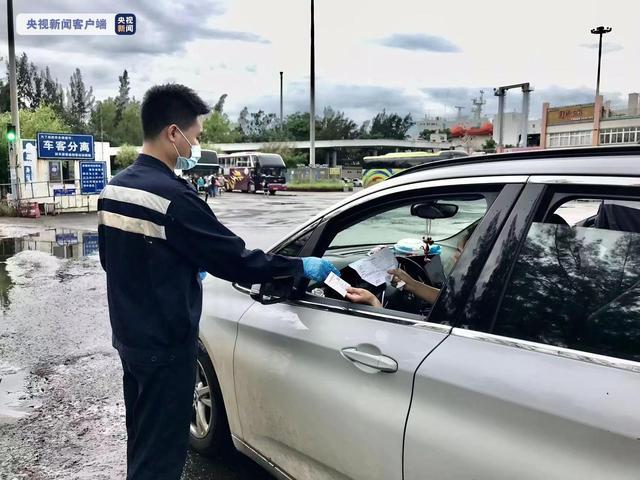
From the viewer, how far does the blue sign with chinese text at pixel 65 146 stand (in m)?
22.0

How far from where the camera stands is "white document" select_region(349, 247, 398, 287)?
2653mm

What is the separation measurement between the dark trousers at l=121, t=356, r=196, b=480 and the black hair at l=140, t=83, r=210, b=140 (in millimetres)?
978

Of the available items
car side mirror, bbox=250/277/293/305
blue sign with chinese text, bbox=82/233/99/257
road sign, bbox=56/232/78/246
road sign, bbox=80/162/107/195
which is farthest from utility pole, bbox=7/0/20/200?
car side mirror, bbox=250/277/293/305

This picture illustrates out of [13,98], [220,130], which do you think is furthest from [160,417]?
[220,130]

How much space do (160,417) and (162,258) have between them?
66 cm

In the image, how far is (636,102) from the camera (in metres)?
34.9

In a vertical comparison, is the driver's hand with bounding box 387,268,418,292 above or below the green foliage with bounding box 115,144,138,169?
below

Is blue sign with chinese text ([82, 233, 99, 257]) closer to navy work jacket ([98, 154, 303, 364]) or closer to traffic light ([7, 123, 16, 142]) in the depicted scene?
traffic light ([7, 123, 16, 142])

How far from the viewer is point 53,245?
12.5m

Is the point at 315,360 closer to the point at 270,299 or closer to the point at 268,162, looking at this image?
the point at 270,299

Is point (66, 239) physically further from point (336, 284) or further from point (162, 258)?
point (336, 284)

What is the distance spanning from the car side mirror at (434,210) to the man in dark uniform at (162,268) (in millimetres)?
655

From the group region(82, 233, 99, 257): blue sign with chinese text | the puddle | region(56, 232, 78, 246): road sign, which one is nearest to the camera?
the puddle

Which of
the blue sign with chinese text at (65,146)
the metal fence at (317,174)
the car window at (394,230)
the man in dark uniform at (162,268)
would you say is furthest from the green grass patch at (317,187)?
the man in dark uniform at (162,268)
